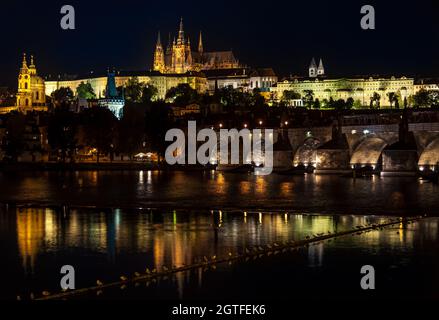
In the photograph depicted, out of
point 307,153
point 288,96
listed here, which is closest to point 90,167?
point 307,153

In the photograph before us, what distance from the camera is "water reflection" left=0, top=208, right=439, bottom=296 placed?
18188 mm

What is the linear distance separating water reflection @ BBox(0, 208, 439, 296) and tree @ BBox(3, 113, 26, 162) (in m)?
46.4

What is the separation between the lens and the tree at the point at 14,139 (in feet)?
242

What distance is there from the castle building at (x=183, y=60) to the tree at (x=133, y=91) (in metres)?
19.1

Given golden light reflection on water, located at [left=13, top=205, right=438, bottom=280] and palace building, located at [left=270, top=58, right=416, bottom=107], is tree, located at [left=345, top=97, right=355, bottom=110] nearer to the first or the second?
palace building, located at [left=270, top=58, right=416, bottom=107]

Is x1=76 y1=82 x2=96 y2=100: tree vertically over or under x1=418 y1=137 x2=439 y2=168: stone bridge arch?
over

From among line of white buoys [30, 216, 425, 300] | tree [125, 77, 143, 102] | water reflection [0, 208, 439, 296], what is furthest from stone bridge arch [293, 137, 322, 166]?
tree [125, 77, 143, 102]

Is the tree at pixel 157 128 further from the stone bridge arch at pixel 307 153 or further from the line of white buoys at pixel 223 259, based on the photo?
the line of white buoys at pixel 223 259

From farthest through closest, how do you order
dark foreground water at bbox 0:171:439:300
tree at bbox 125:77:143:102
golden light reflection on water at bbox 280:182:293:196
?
tree at bbox 125:77:143:102 → golden light reflection on water at bbox 280:182:293:196 → dark foreground water at bbox 0:171:439:300

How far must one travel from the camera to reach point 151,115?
70125mm

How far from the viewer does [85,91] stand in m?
155

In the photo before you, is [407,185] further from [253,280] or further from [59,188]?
[253,280]

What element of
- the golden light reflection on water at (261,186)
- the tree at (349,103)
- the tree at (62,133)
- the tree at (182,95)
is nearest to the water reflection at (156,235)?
the golden light reflection on water at (261,186)
